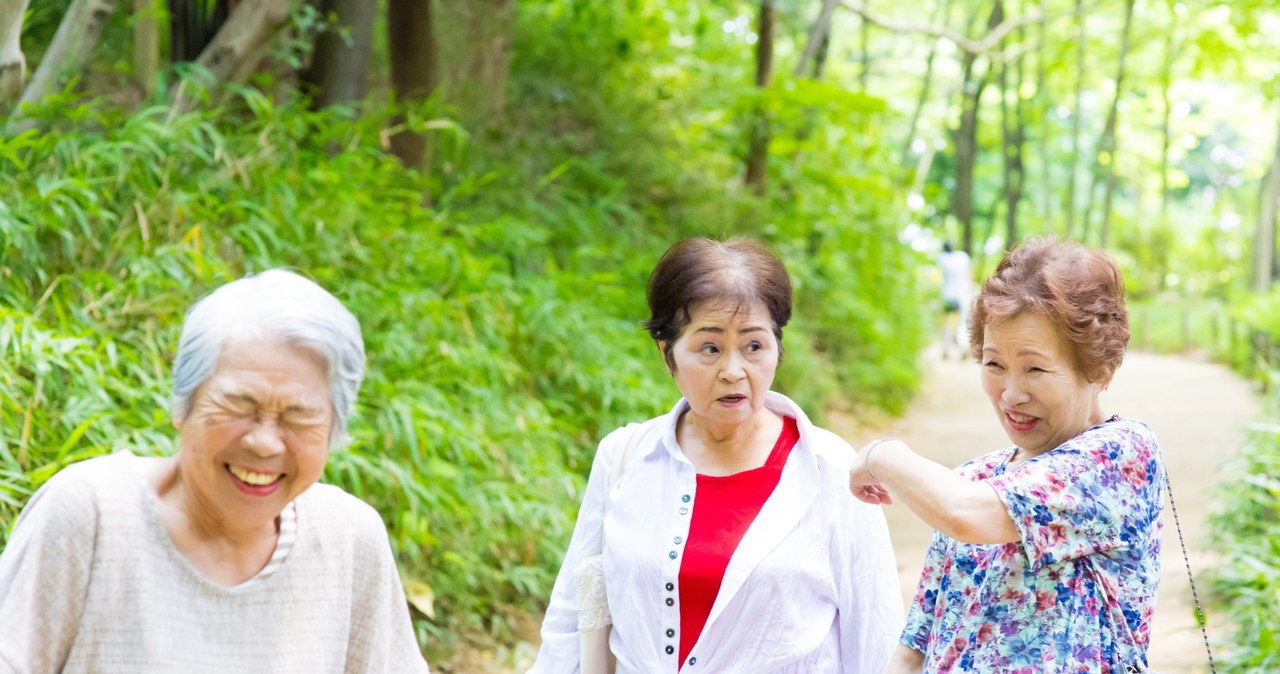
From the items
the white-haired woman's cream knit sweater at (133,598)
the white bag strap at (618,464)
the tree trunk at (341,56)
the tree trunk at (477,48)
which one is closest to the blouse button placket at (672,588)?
the white bag strap at (618,464)

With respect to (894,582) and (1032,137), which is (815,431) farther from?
(1032,137)

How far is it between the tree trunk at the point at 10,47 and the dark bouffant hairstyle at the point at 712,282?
3119 mm

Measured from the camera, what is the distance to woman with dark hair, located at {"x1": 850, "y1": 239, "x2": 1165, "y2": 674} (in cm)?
225

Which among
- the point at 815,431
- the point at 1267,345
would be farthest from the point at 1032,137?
the point at 815,431

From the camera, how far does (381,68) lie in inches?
428

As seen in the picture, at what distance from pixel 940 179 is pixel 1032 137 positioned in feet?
13.7

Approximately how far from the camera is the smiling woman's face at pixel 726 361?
9.32 ft

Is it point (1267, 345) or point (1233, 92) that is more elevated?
point (1233, 92)

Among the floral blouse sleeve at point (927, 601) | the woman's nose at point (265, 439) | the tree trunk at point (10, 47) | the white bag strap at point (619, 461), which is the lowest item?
the floral blouse sleeve at point (927, 601)

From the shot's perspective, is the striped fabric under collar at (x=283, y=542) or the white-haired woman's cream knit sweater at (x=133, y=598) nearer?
the white-haired woman's cream knit sweater at (x=133, y=598)

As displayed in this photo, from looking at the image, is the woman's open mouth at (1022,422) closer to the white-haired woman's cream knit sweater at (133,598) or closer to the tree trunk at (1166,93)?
the white-haired woman's cream knit sweater at (133,598)

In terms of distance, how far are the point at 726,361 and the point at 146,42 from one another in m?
5.06

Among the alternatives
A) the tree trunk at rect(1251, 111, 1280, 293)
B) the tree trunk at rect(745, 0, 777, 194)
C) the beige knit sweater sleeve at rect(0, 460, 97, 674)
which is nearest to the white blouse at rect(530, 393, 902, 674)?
the beige knit sweater sleeve at rect(0, 460, 97, 674)

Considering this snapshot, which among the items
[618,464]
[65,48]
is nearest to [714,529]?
[618,464]
